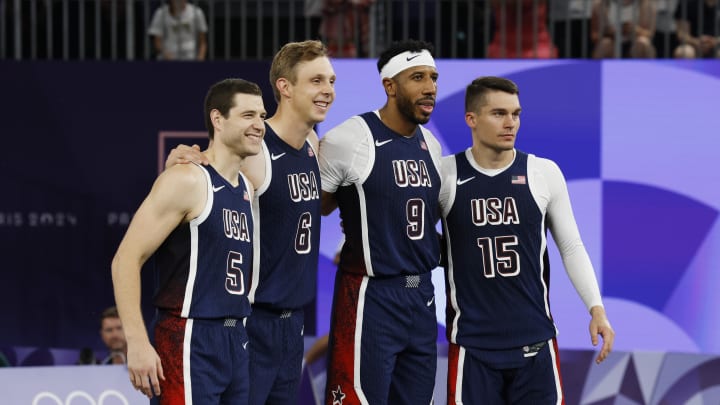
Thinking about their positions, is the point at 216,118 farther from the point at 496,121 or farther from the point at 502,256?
the point at 502,256

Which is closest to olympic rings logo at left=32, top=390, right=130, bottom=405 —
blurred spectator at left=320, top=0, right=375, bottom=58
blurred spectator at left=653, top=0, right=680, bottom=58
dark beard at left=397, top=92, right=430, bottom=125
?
dark beard at left=397, top=92, right=430, bottom=125

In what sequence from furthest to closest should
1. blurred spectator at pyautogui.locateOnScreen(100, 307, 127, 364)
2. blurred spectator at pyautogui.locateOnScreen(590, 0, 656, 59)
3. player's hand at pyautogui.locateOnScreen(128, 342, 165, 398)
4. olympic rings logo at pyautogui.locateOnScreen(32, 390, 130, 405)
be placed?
1. blurred spectator at pyautogui.locateOnScreen(590, 0, 656, 59)
2. blurred spectator at pyautogui.locateOnScreen(100, 307, 127, 364)
3. olympic rings logo at pyautogui.locateOnScreen(32, 390, 130, 405)
4. player's hand at pyautogui.locateOnScreen(128, 342, 165, 398)

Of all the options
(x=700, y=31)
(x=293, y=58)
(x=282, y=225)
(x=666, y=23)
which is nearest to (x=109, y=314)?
(x=282, y=225)

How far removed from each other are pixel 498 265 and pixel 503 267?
26 millimetres

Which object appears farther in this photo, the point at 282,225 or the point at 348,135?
the point at 348,135

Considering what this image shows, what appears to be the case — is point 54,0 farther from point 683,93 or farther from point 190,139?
point 683,93

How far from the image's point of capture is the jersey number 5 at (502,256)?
21.7ft

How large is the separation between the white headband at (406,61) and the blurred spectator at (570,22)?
Answer: 370cm

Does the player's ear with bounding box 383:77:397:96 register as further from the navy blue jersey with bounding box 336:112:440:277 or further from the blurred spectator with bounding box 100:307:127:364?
the blurred spectator with bounding box 100:307:127:364

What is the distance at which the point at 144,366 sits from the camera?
18.6 feet

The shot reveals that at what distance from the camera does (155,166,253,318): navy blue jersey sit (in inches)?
232

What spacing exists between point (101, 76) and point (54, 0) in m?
0.80

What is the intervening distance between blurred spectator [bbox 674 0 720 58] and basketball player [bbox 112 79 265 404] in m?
5.14

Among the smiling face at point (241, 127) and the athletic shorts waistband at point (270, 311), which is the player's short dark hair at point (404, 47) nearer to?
the smiling face at point (241, 127)
